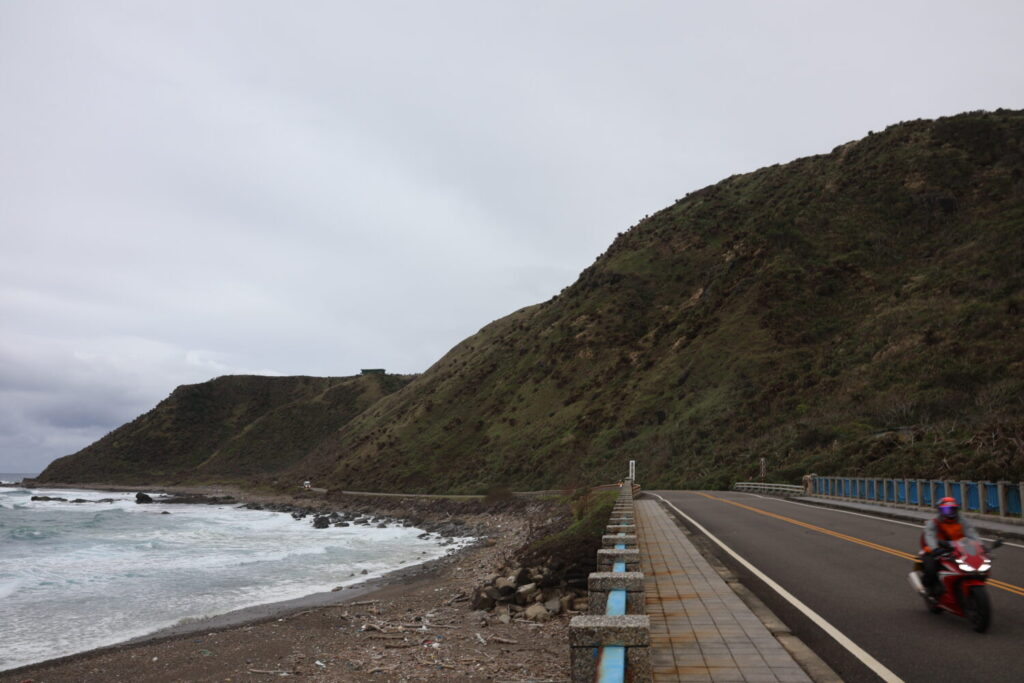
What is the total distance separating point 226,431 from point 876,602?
160788 mm

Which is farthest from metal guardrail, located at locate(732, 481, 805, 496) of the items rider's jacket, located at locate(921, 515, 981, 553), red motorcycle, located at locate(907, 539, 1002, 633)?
red motorcycle, located at locate(907, 539, 1002, 633)

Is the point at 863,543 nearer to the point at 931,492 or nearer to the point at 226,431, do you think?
the point at 931,492

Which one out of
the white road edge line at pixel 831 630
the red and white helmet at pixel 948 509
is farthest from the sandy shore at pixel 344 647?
the red and white helmet at pixel 948 509

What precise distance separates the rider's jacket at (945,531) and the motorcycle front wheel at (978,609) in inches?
32.3

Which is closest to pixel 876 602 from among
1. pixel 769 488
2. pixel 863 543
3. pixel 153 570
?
pixel 863 543

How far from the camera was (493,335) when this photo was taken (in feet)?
359

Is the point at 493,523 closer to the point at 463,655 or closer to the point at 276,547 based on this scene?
the point at 276,547

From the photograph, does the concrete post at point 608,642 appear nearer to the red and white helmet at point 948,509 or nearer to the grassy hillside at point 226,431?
the red and white helmet at point 948,509

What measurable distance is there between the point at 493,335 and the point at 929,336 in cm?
7201

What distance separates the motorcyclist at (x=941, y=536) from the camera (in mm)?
8195

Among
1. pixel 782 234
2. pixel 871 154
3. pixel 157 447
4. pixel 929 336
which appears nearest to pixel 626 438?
pixel 929 336

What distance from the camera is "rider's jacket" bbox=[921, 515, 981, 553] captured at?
8.22 m

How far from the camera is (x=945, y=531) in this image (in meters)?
8.38

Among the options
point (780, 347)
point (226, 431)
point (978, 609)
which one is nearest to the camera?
point (978, 609)
